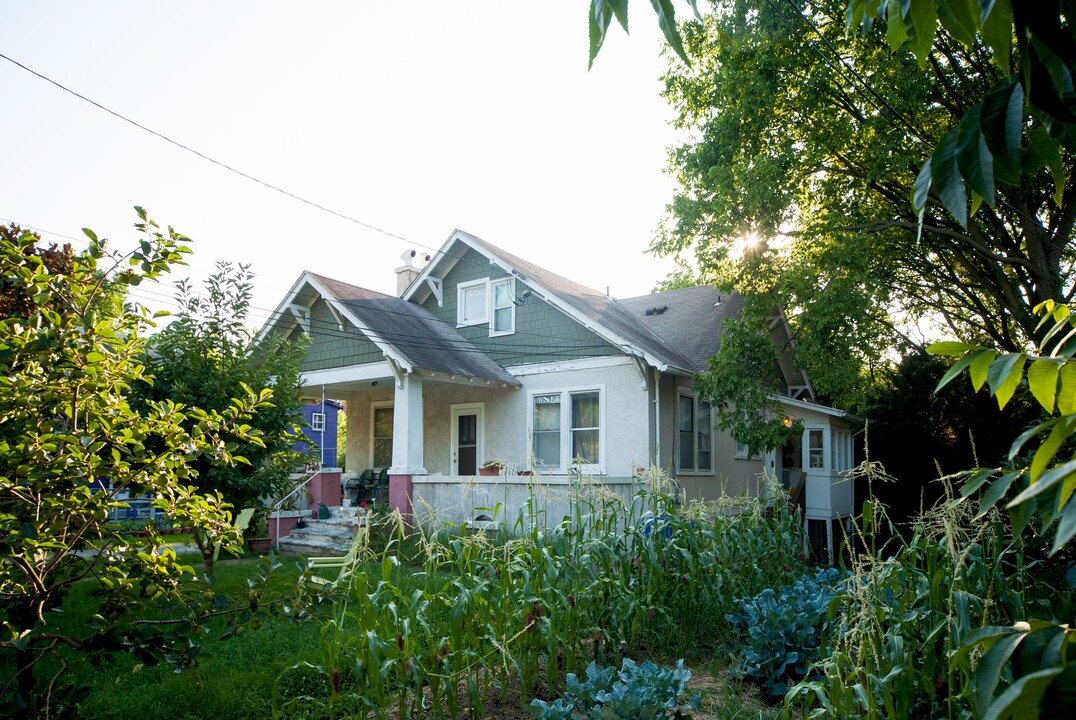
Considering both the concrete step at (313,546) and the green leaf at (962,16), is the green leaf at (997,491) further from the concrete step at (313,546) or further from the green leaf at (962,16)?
the concrete step at (313,546)

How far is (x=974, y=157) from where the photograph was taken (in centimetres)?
108

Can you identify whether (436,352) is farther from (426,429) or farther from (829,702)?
(829,702)

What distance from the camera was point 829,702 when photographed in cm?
332

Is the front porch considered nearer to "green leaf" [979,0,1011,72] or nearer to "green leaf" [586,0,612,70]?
"green leaf" [586,0,612,70]

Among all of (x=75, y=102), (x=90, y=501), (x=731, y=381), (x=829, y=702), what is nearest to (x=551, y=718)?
(x=829, y=702)

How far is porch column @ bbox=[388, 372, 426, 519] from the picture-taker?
1412 centimetres

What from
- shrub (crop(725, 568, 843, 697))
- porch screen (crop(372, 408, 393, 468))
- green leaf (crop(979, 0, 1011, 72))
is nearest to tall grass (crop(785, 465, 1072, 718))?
shrub (crop(725, 568, 843, 697))

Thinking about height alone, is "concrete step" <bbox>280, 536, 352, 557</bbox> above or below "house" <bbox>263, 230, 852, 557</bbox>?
below

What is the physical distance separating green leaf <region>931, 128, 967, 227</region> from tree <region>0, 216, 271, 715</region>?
3.24 m

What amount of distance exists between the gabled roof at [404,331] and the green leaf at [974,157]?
12995 millimetres

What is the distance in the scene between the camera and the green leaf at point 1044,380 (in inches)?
48.6

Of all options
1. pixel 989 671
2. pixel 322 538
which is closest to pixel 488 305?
pixel 322 538

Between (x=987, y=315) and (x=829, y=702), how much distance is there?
18152 mm

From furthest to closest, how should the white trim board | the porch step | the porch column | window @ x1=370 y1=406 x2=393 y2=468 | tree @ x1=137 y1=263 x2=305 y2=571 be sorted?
window @ x1=370 y1=406 x2=393 y2=468, the white trim board, the porch column, the porch step, tree @ x1=137 y1=263 x2=305 y2=571
